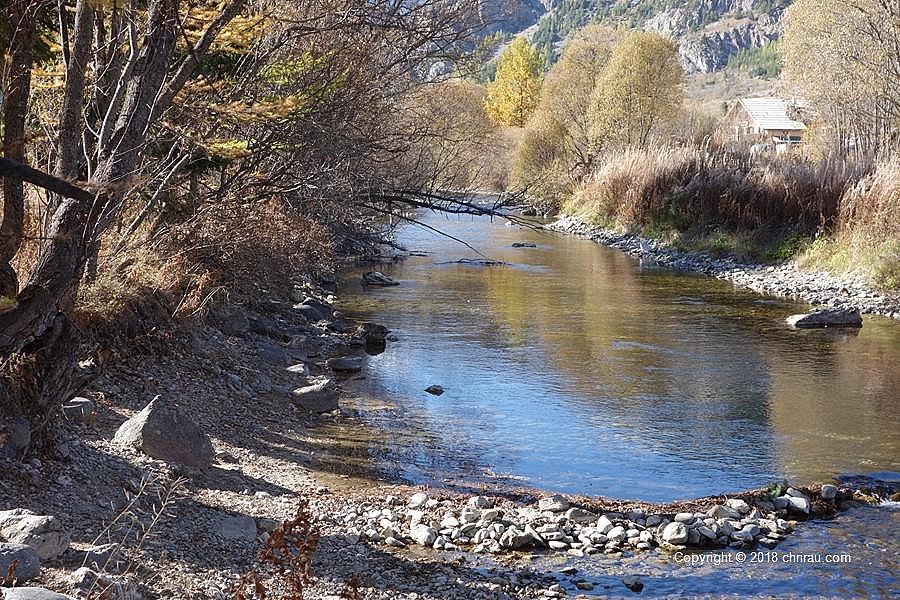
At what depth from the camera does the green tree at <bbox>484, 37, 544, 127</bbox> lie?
2547 inches

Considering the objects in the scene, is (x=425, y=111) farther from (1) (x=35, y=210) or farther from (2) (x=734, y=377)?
(1) (x=35, y=210)

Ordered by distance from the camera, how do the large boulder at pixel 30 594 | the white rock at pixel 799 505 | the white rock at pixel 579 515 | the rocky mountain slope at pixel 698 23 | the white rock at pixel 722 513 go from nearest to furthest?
the large boulder at pixel 30 594, the white rock at pixel 579 515, the white rock at pixel 722 513, the white rock at pixel 799 505, the rocky mountain slope at pixel 698 23

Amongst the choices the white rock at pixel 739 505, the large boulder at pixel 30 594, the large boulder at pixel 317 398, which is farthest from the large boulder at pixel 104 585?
the large boulder at pixel 317 398

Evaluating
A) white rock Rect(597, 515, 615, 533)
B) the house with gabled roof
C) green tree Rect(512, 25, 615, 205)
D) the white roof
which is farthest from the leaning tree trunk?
the white roof

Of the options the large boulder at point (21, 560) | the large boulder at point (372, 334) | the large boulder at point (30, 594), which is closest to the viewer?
the large boulder at point (30, 594)

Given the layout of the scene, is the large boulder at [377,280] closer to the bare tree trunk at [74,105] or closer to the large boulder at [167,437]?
the large boulder at [167,437]

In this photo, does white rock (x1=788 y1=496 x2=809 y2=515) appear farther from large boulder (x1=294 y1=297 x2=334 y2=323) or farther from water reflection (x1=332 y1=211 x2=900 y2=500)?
large boulder (x1=294 y1=297 x2=334 y2=323)

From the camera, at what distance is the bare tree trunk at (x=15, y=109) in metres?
5.91

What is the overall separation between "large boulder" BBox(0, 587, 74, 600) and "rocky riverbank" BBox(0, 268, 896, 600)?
0.01 metres

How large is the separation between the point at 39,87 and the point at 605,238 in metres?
24.3

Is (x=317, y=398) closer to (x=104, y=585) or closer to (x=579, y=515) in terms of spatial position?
(x=579, y=515)

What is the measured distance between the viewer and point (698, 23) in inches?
7421

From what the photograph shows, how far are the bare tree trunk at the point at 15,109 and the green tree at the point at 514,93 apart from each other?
2287 inches

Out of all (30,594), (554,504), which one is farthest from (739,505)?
(30,594)
